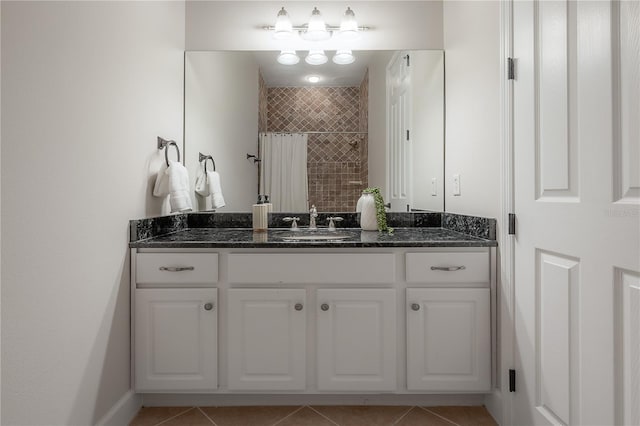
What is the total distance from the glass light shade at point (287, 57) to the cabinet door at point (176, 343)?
1.46 meters

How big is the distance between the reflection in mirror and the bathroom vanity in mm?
699

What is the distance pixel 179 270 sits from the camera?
1.68 metres

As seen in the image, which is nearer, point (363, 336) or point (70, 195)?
point (70, 195)

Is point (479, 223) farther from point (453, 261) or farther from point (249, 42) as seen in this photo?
point (249, 42)

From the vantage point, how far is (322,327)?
1.67 meters

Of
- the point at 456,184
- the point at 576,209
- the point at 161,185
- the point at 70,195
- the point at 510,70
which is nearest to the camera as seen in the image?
the point at 576,209

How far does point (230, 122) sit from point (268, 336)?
1360 mm

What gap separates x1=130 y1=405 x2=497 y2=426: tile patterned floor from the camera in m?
1.64

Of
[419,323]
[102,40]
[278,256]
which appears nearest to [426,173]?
[419,323]

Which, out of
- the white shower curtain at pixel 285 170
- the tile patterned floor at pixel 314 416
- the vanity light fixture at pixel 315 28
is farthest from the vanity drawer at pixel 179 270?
the vanity light fixture at pixel 315 28

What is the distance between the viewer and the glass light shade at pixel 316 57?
2299 mm

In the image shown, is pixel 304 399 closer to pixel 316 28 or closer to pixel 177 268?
pixel 177 268

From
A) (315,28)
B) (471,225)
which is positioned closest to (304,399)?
(471,225)

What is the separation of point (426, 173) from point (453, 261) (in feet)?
2.56
